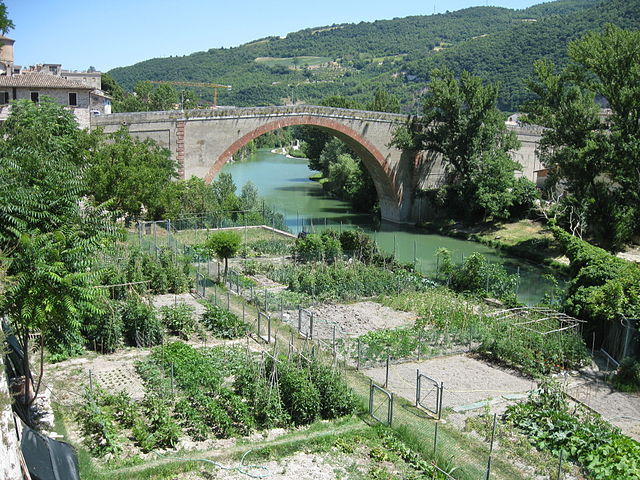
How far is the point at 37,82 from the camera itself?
36750 mm

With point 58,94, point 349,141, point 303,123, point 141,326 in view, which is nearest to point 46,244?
point 141,326

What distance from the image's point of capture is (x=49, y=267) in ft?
38.7

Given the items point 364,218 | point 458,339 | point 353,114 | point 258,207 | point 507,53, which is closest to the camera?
point 458,339

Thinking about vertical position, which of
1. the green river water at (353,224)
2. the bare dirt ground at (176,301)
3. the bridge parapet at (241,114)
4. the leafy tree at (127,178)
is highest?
the bridge parapet at (241,114)

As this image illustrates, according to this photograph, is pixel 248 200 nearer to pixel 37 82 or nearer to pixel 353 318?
pixel 37 82

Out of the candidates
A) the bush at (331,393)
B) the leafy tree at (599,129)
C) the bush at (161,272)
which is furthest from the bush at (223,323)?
the leafy tree at (599,129)

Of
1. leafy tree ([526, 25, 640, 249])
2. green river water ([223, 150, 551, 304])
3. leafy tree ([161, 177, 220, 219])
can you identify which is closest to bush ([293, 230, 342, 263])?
green river water ([223, 150, 551, 304])

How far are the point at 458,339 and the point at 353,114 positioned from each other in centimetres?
2719

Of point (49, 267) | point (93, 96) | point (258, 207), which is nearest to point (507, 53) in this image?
point (93, 96)

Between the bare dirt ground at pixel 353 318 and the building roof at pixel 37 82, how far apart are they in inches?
908

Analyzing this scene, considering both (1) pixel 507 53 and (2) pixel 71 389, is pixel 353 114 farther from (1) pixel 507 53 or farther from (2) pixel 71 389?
(1) pixel 507 53

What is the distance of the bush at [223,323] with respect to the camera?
18.5 metres

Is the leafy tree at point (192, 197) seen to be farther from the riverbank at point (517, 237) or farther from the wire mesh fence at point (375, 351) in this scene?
the riverbank at point (517, 237)

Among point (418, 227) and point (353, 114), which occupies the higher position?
point (353, 114)
